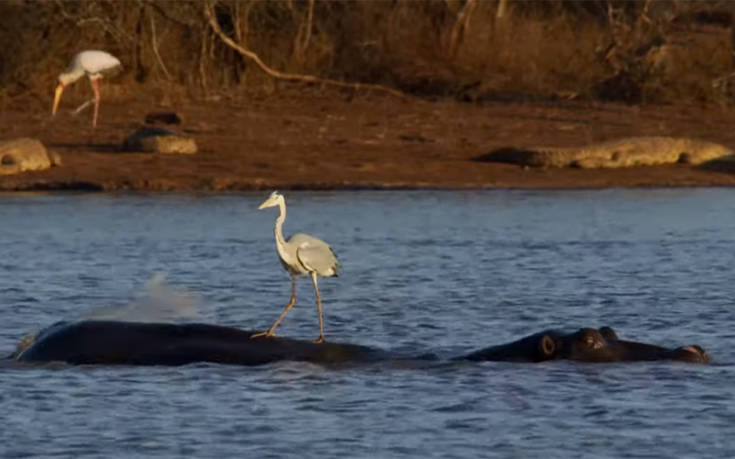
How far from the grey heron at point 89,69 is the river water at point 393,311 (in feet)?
12.3

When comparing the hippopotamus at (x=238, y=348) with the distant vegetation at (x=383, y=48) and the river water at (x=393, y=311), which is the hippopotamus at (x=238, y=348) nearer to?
the river water at (x=393, y=311)

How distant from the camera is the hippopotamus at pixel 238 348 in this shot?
9.65 m

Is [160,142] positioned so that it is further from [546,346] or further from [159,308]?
[546,346]

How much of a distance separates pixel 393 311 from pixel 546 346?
2.77 meters

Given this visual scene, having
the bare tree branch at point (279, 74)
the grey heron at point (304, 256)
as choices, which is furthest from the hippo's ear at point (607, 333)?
the bare tree branch at point (279, 74)

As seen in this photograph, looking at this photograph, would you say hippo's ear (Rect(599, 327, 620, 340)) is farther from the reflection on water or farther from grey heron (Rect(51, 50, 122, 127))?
grey heron (Rect(51, 50, 122, 127))

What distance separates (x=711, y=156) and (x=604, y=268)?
673 centimetres

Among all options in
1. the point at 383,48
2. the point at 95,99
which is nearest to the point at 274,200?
the point at 95,99

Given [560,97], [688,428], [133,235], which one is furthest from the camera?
[560,97]

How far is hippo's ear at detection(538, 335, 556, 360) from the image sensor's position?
957 centimetres

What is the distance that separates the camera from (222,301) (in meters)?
12.8

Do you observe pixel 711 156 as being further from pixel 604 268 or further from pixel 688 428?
pixel 688 428

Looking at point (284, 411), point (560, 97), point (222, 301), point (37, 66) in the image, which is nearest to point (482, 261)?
point (222, 301)

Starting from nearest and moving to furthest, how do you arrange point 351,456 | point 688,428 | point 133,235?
point 351,456 → point 688,428 → point 133,235
